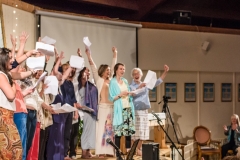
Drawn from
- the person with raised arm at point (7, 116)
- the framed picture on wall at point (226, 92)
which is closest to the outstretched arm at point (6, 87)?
the person with raised arm at point (7, 116)

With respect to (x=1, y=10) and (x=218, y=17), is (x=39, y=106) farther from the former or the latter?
(x=218, y=17)

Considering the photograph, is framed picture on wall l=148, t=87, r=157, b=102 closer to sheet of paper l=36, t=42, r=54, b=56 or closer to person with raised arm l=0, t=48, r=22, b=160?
sheet of paper l=36, t=42, r=54, b=56

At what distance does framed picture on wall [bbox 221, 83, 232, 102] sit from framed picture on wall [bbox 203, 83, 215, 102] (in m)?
0.26

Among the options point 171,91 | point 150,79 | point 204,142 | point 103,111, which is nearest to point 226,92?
point 171,91

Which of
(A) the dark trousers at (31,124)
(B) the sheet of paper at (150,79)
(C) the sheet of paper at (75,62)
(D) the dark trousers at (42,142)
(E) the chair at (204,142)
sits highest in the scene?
(C) the sheet of paper at (75,62)

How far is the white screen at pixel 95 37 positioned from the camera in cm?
605

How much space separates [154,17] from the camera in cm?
895

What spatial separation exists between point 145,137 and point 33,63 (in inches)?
84.0

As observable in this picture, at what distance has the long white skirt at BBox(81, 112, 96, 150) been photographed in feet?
16.1

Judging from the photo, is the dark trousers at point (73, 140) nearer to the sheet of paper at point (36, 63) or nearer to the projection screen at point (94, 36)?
the projection screen at point (94, 36)

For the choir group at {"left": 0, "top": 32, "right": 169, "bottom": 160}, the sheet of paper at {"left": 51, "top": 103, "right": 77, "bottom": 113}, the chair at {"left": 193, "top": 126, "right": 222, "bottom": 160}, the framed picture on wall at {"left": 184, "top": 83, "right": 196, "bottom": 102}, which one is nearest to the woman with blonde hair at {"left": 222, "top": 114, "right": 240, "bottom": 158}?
the chair at {"left": 193, "top": 126, "right": 222, "bottom": 160}

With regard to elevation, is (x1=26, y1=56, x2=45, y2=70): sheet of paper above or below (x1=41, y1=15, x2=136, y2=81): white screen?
below

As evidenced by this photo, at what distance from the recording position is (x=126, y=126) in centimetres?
469

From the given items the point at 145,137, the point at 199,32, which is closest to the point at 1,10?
the point at 145,137
